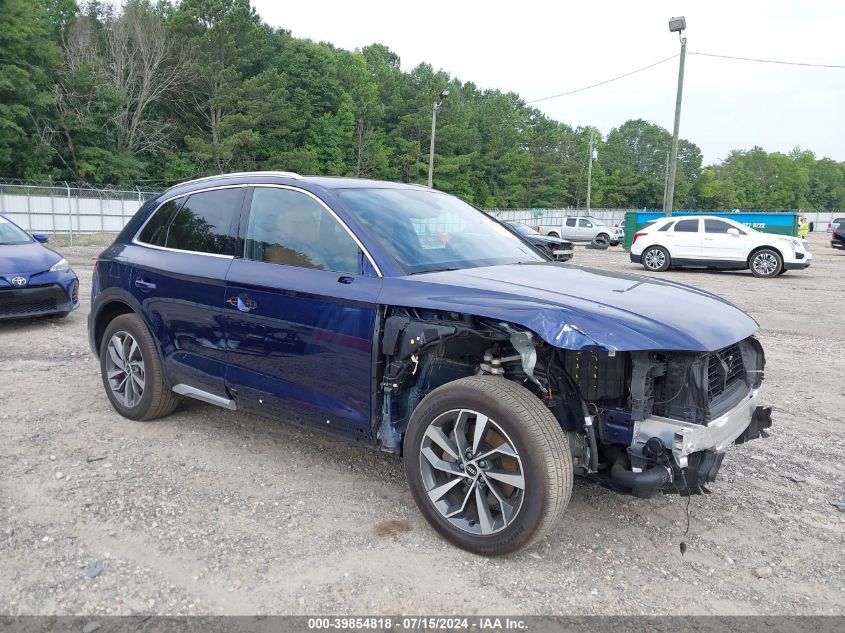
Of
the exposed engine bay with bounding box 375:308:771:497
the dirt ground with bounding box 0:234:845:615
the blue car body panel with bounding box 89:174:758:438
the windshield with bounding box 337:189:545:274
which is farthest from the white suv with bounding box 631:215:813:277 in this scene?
the exposed engine bay with bounding box 375:308:771:497

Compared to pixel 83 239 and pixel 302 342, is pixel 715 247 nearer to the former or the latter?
pixel 302 342

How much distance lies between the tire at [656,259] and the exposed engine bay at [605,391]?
16.1 meters

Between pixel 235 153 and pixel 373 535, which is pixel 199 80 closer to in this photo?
pixel 235 153

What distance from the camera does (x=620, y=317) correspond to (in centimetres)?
297

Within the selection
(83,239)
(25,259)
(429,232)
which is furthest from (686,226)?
(83,239)

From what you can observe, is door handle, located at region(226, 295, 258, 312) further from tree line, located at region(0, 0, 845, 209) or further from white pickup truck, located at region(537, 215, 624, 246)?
tree line, located at region(0, 0, 845, 209)

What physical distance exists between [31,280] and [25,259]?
0.34 metres

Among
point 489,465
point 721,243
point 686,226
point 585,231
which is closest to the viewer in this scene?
point 489,465

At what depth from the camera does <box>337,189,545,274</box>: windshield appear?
3770 mm

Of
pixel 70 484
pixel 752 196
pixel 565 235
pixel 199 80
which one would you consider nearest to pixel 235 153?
pixel 199 80

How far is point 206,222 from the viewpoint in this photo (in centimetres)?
457

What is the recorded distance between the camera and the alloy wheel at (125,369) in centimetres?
491

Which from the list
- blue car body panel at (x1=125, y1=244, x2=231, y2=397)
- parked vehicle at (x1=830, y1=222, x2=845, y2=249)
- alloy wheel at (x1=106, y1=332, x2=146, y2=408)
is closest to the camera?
blue car body panel at (x1=125, y1=244, x2=231, y2=397)

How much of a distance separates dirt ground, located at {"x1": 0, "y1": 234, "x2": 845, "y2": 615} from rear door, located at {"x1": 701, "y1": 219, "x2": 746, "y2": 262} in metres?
13.7
